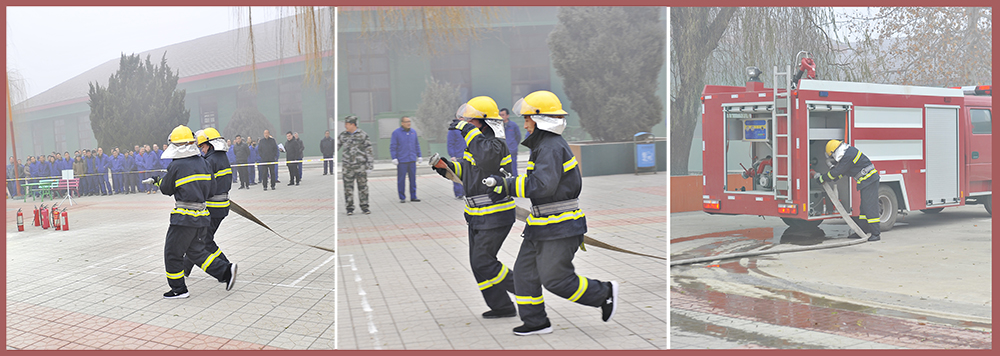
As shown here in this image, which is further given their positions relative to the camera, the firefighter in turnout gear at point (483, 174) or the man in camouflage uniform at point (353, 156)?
the man in camouflage uniform at point (353, 156)

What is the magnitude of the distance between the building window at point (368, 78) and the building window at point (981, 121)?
29.0 feet

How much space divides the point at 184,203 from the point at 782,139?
7.04 meters

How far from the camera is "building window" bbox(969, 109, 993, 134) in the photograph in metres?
10.6

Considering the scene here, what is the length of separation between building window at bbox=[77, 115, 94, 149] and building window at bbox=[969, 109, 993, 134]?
12.2m

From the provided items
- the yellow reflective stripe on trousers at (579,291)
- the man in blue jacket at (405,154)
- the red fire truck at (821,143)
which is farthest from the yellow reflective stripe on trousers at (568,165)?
the red fire truck at (821,143)

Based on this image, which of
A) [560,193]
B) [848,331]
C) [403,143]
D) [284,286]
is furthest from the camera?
[403,143]

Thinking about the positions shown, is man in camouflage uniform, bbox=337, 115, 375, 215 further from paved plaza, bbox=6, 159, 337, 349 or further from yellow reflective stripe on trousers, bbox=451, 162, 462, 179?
yellow reflective stripe on trousers, bbox=451, 162, 462, 179

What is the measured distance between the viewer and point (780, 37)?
→ 484 inches

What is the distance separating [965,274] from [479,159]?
204 inches

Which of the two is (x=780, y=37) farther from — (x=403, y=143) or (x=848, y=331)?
(x=848, y=331)

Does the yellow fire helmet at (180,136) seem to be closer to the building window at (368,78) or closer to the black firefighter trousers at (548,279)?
the building window at (368,78)

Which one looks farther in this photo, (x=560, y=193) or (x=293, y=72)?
(x=293, y=72)

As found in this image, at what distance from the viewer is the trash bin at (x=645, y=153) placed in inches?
534

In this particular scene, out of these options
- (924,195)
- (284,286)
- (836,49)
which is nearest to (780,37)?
(836,49)
